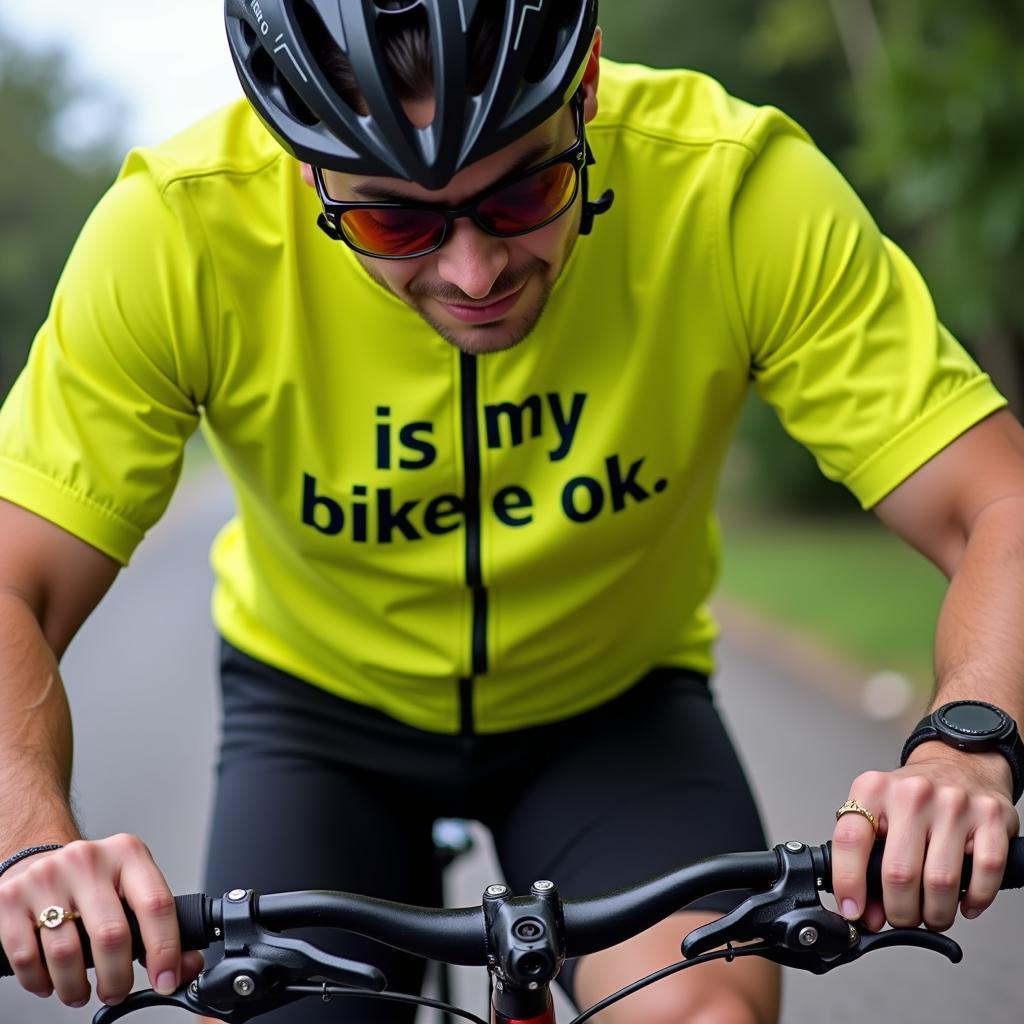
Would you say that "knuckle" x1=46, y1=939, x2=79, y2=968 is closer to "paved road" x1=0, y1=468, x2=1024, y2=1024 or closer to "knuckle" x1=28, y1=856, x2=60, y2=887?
"knuckle" x1=28, y1=856, x2=60, y2=887

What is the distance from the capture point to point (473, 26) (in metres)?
2.25

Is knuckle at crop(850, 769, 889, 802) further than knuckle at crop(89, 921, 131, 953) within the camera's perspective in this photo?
Yes

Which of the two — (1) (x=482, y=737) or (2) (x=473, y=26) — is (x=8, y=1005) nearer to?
(1) (x=482, y=737)

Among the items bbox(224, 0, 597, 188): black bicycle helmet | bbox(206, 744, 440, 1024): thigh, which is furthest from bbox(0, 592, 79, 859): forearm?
bbox(224, 0, 597, 188): black bicycle helmet

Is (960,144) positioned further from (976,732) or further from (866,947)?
(866,947)

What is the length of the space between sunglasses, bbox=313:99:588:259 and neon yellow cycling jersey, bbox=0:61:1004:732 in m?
0.29

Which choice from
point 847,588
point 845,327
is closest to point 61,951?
point 845,327

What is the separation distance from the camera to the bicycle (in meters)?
1.78

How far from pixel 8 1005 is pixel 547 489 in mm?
3690

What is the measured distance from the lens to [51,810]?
82.7 inches

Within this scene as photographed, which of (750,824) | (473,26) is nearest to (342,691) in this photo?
(750,824)

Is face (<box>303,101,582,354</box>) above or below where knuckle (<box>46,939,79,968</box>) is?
above

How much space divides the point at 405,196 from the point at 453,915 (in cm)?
106

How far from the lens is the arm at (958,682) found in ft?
6.13
